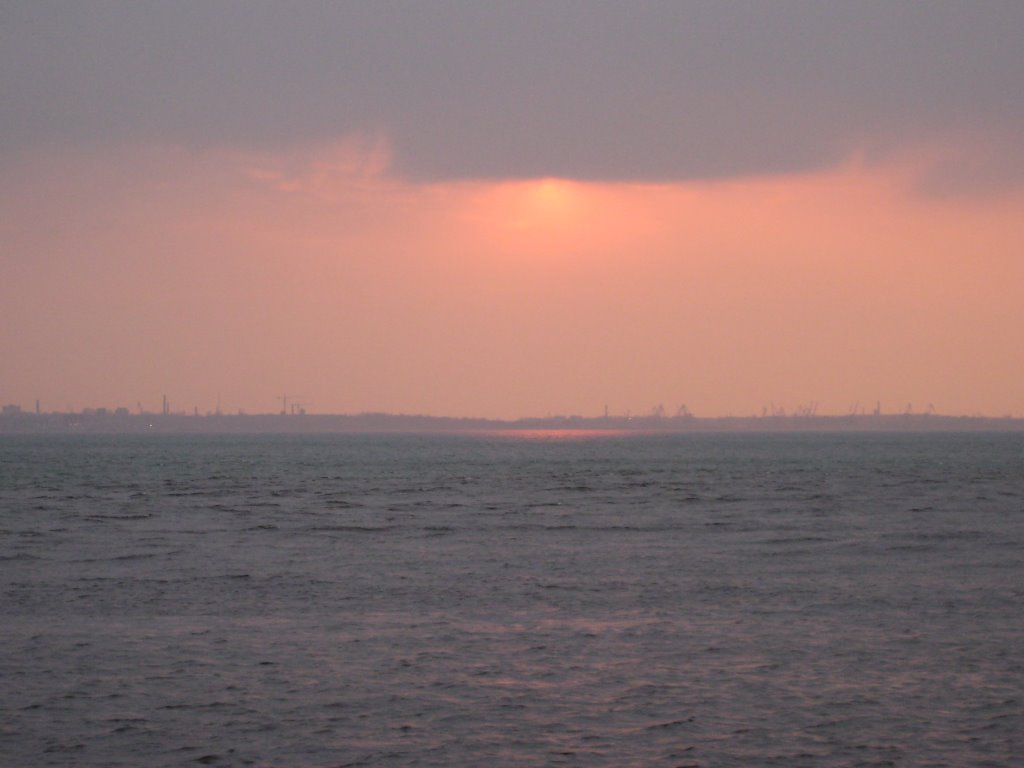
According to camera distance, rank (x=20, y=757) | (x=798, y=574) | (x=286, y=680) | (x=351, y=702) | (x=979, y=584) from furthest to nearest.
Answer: (x=798, y=574)
(x=979, y=584)
(x=286, y=680)
(x=351, y=702)
(x=20, y=757)

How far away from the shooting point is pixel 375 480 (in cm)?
13425

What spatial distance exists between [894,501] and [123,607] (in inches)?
2638

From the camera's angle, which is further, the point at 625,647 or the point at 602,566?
the point at 602,566

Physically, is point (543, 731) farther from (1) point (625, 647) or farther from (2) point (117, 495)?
(2) point (117, 495)

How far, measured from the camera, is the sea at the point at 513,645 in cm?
2086

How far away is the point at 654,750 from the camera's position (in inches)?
797

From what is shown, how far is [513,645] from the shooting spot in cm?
2934

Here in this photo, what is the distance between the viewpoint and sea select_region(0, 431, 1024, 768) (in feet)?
68.4

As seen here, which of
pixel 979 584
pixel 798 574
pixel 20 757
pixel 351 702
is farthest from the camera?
pixel 798 574

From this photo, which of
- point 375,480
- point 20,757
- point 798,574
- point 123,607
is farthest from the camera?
point 375,480

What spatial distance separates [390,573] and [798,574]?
15.1 metres

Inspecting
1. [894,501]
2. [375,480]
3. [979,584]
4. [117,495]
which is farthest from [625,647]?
[375,480]

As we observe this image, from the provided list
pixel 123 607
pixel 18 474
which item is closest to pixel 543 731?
pixel 123 607

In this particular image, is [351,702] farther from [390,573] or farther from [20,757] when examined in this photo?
[390,573]
